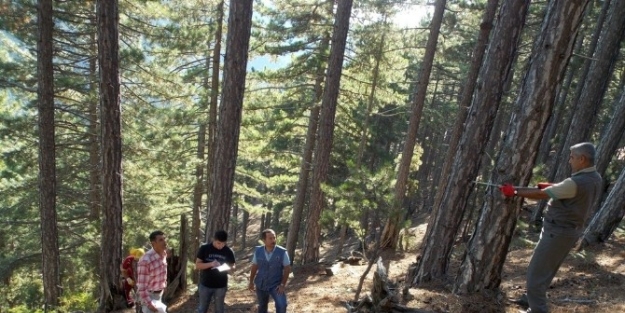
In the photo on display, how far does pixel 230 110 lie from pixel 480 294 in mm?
5809

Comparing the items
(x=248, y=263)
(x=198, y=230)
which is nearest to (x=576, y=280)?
(x=198, y=230)

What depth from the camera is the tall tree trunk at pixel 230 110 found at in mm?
7980

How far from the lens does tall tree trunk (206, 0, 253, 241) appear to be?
7980 millimetres

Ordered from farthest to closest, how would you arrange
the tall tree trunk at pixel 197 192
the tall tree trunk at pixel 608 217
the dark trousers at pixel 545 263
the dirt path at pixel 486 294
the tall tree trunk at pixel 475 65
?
the tall tree trunk at pixel 197 192 → the tall tree trunk at pixel 475 65 → the tall tree trunk at pixel 608 217 → the dirt path at pixel 486 294 → the dark trousers at pixel 545 263

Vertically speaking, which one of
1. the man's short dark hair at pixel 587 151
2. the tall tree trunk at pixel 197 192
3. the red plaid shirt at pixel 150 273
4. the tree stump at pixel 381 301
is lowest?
the tall tree trunk at pixel 197 192

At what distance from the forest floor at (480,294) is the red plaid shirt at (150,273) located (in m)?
2.55

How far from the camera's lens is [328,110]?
480 inches

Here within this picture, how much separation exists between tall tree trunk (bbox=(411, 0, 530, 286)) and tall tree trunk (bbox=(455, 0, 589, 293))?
1597mm

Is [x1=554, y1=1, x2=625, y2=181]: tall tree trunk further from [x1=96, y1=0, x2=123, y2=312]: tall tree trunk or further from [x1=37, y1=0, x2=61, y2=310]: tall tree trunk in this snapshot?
[x1=37, y1=0, x2=61, y2=310]: tall tree trunk

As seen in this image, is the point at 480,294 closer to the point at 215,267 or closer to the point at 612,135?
the point at 215,267

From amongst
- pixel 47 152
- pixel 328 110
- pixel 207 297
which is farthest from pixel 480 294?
pixel 47 152

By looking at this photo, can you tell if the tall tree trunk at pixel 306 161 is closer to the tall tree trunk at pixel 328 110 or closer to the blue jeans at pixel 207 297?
the tall tree trunk at pixel 328 110

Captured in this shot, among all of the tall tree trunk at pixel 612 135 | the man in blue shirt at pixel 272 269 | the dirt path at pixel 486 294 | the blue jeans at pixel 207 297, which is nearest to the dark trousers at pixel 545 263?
the dirt path at pixel 486 294

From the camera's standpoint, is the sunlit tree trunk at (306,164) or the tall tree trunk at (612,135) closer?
the tall tree trunk at (612,135)
